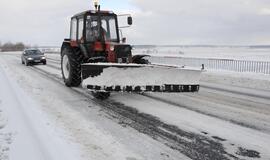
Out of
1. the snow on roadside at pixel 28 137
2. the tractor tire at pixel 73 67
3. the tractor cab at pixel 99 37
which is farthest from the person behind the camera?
the tractor tire at pixel 73 67

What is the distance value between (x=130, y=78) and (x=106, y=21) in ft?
11.0

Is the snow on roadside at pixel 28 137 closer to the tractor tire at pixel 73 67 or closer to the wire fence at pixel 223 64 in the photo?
the tractor tire at pixel 73 67

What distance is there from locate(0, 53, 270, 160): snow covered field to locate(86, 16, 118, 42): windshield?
1.96m

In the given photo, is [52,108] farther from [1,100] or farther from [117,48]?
[117,48]

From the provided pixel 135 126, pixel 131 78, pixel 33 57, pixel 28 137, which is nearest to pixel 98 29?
pixel 131 78

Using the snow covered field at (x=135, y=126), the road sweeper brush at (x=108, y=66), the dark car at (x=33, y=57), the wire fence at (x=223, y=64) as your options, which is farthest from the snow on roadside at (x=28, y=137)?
the dark car at (x=33, y=57)

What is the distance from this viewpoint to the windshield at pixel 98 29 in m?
11.6

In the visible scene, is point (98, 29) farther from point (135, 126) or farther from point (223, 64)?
point (223, 64)

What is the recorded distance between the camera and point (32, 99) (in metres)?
10.1

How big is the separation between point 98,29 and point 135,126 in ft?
17.4

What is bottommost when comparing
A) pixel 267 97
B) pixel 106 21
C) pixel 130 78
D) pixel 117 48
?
pixel 267 97

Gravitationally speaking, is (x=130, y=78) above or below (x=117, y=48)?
below

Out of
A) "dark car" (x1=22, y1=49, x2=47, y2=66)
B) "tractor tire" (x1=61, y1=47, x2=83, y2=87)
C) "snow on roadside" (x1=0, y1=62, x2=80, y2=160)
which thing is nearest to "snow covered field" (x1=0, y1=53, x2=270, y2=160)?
"snow on roadside" (x1=0, y1=62, x2=80, y2=160)

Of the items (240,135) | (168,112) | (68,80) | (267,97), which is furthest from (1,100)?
(267,97)
